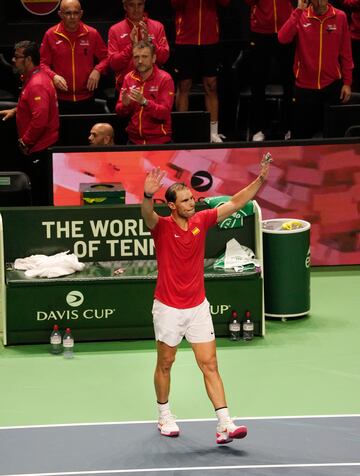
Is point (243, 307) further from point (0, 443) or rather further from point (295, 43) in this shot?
point (295, 43)

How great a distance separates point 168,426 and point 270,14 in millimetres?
7578

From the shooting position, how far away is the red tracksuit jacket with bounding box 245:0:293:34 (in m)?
16.2

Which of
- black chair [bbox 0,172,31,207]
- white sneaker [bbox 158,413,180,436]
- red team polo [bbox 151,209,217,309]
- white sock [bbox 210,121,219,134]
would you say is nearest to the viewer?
red team polo [bbox 151,209,217,309]

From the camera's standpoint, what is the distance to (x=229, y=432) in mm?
9875

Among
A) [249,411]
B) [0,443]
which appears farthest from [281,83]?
[0,443]

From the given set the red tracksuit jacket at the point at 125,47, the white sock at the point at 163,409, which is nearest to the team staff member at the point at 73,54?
the red tracksuit jacket at the point at 125,47

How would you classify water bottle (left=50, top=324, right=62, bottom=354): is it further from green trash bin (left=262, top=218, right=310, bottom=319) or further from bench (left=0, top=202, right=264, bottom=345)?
green trash bin (left=262, top=218, right=310, bottom=319)

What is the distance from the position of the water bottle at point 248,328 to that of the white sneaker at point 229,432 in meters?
2.52

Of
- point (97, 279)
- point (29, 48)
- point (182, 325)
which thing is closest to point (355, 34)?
point (29, 48)

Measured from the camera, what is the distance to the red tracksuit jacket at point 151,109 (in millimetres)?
14648

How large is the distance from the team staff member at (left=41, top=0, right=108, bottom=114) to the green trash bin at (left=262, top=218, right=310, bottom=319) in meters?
3.97

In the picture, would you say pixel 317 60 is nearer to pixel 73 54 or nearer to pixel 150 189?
pixel 73 54

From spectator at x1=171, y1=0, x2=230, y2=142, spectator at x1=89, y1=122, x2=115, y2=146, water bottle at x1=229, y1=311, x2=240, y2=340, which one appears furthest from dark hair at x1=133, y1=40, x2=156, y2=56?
water bottle at x1=229, y1=311, x2=240, y2=340

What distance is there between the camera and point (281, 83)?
17.7 meters
